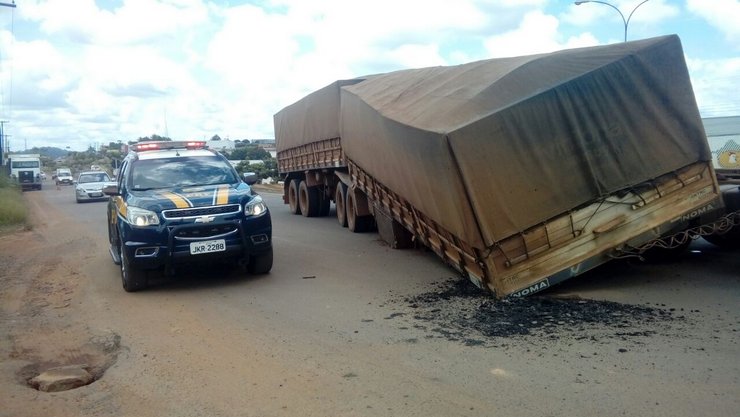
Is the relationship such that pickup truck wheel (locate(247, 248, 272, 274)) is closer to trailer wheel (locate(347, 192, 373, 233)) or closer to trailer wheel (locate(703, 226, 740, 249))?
trailer wheel (locate(347, 192, 373, 233))

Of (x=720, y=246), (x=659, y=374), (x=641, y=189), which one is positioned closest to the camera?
(x=659, y=374)

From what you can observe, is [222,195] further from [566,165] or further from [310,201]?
[310,201]

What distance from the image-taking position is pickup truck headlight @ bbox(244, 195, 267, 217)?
8773 millimetres

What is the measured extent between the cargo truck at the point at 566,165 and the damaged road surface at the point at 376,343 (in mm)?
550

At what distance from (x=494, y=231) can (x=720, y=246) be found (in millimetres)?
5153

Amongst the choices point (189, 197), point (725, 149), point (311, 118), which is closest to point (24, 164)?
point (311, 118)

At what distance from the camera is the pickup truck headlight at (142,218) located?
8.33 metres

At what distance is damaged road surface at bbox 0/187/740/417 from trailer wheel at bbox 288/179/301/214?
387 inches

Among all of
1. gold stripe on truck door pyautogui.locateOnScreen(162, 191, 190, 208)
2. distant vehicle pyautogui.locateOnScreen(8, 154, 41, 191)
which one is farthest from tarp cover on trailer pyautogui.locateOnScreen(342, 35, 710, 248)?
distant vehicle pyautogui.locateOnScreen(8, 154, 41, 191)

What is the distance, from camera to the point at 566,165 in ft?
23.4

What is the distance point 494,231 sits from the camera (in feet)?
22.6

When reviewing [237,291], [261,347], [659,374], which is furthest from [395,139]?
[659,374]

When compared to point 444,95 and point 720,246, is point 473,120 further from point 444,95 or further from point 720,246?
point 720,246

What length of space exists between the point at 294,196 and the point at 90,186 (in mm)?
14909
